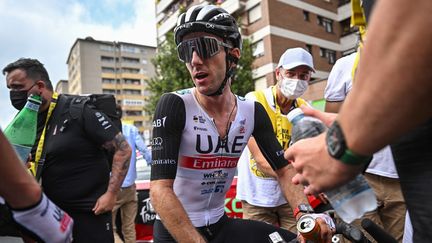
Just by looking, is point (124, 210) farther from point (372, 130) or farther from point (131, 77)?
point (131, 77)

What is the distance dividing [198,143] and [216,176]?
27cm

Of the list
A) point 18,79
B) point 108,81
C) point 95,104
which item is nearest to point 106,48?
point 108,81

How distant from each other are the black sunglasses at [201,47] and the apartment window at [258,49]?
80.4ft

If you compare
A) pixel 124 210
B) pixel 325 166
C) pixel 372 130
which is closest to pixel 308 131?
pixel 325 166

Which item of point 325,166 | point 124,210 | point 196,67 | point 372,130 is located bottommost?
point 124,210

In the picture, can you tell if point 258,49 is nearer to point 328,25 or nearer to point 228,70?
point 328,25

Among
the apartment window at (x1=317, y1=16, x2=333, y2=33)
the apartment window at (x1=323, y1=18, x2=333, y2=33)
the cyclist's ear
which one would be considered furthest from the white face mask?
the apartment window at (x1=323, y1=18, x2=333, y2=33)

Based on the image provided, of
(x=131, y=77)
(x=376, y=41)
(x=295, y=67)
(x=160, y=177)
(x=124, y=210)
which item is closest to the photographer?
(x=376, y=41)

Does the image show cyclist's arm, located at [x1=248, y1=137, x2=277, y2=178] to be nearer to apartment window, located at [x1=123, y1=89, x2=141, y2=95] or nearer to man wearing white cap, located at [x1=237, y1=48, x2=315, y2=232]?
man wearing white cap, located at [x1=237, y1=48, x2=315, y2=232]

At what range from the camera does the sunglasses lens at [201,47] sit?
2213mm

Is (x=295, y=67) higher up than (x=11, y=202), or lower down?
higher up

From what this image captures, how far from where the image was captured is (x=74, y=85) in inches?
3688

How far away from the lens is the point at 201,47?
2211 mm

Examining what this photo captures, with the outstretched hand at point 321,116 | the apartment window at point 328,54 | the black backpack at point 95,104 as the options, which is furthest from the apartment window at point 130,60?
the outstretched hand at point 321,116
